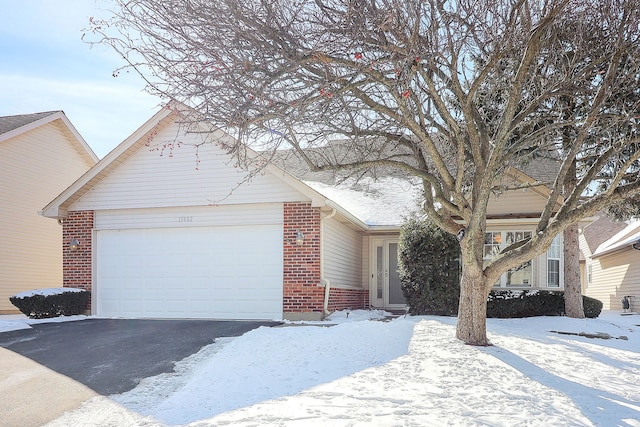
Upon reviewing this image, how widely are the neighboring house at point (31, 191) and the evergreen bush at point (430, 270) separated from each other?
11.9m

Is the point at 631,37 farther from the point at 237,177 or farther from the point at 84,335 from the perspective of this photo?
the point at 84,335

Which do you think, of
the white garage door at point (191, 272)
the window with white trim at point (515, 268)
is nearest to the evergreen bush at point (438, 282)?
the window with white trim at point (515, 268)

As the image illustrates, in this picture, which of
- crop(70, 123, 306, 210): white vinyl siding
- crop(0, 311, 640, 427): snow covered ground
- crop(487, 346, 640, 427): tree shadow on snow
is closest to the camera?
crop(487, 346, 640, 427): tree shadow on snow

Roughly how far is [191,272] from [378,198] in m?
6.23

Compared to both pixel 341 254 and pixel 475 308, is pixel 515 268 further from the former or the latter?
pixel 475 308

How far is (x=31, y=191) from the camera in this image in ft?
56.3

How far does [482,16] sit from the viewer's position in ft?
25.0

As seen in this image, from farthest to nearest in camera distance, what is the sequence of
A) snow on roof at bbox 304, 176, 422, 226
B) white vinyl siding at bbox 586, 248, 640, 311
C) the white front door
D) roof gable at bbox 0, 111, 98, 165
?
1. white vinyl siding at bbox 586, 248, 640, 311
2. roof gable at bbox 0, 111, 98, 165
3. the white front door
4. snow on roof at bbox 304, 176, 422, 226

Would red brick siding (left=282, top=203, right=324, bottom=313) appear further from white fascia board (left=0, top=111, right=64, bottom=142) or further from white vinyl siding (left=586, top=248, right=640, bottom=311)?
white vinyl siding (left=586, top=248, right=640, bottom=311)

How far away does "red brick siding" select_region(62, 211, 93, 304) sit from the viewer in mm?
13406

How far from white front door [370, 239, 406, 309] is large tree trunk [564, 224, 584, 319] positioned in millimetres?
4907

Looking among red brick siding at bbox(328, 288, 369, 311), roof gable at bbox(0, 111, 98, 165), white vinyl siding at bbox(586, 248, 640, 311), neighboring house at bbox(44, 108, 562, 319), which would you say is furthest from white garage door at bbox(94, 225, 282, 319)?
white vinyl siding at bbox(586, 248, 640, 311)

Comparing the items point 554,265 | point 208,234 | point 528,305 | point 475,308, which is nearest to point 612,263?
point 554,265

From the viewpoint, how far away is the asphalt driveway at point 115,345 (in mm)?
7320
